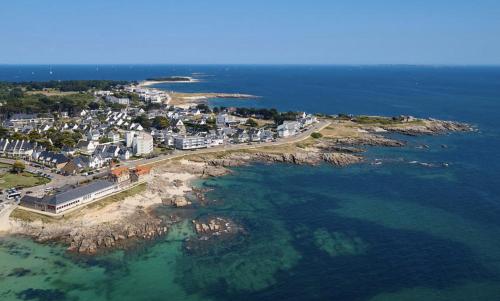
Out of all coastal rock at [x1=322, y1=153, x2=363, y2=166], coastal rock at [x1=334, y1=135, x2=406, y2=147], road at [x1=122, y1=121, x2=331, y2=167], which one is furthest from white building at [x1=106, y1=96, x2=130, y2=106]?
coastal rock at [x1=322, y1=153, x2=363, y2=166]

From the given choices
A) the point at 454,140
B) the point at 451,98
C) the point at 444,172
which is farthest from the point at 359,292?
the point at 451,98

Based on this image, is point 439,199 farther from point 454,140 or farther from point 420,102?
point 420,102

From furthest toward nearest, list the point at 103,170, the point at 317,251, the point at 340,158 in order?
the point at 340,158, the point at 103,170, the point at 317,251

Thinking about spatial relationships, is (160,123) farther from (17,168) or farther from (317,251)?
(317,251)

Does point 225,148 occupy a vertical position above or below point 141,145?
below

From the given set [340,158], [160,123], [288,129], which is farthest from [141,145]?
[340,158]
